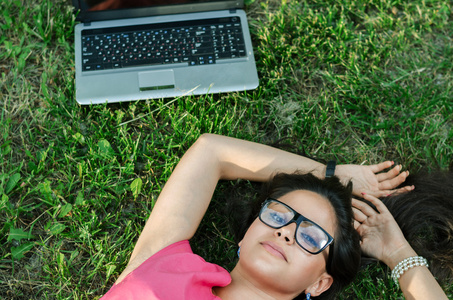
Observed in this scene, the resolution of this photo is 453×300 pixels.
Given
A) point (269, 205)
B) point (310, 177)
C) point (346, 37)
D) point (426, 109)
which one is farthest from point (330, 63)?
point (269, 205)

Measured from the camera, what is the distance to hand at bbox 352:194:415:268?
2.88m

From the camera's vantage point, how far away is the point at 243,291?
265 cm

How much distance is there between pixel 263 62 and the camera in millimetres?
3539

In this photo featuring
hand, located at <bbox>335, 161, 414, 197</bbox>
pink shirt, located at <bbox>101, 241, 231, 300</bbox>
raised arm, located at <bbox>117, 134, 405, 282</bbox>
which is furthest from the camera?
hand, located at <bbox>335, 161, 414, 197</bbox>

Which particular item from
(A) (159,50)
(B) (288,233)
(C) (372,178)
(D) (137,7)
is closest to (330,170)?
(C) (372,178)

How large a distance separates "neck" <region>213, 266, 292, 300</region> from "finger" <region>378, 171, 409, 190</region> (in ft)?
2.98

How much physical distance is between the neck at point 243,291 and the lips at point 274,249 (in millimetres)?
216

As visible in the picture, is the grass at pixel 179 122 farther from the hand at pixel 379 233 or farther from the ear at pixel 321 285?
the ear at pixel 321 285

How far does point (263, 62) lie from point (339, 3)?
2.42 feet

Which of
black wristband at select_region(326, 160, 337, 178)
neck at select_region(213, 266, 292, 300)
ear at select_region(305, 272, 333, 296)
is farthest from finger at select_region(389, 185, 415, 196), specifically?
neck at select_region(213, 266, 292, 300)

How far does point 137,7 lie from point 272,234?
169 centimetres

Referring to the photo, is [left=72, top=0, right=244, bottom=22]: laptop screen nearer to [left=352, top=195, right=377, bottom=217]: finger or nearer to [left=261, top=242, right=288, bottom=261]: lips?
[left=352, top=195, right=377, bottom=217]: finger

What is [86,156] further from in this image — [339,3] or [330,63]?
[339,3]

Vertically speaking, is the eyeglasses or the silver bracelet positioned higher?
the eyeglasses
